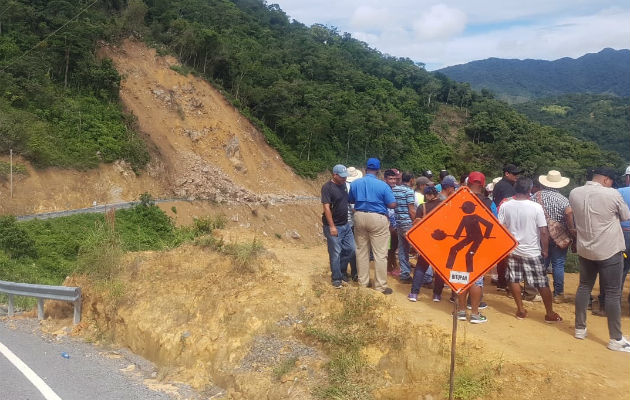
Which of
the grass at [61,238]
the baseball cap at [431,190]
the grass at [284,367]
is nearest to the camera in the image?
the grass at [284,367]

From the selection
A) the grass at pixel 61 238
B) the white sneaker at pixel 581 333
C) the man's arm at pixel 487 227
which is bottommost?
the grass at pixel 61 238

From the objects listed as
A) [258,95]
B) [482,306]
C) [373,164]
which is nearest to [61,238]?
[373,164]

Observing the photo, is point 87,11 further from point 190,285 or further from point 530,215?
point 530,215

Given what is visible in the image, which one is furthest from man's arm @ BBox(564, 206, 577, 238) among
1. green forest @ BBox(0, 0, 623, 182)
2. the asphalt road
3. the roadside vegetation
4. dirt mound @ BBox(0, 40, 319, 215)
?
green forest @ BBox(0, 0, 623, 182)

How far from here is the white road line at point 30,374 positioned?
16.0 ft

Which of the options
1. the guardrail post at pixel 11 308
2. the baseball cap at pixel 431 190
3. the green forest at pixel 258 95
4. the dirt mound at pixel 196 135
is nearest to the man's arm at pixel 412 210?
the baseball cap at pixel 431 190

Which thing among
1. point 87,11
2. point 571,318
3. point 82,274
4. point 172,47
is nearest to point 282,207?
point 172,47

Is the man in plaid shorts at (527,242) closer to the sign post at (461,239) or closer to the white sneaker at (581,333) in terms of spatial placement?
the white sneaker at (581,333)

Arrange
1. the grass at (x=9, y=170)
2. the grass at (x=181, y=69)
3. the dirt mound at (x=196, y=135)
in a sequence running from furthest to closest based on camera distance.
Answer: the grass at (x=181, y=69)
the dirt mound at (x=196, y=135)
the grass at (x=9, y=170)

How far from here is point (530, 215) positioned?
19.0 ft

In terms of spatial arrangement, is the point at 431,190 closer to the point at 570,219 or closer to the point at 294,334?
the point at 570,219

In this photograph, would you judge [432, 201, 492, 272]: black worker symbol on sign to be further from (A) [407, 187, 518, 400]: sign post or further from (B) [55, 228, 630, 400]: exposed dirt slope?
(B) [55, 228, 630, 400]: exposed dirt slope

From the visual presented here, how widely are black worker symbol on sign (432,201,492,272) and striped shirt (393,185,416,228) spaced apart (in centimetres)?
288

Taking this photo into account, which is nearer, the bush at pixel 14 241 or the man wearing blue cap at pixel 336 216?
the man wearing blue cap at pixel 336 216
